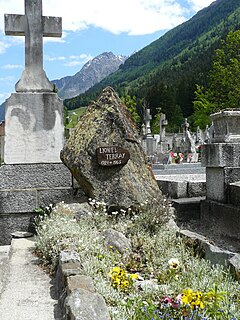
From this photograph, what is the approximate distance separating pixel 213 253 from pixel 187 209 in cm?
314

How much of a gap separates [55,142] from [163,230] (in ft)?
7.49

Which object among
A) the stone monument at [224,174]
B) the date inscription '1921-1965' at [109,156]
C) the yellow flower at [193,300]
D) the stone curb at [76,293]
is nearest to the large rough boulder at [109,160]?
the date inscription '1921-1965' at [109,156]

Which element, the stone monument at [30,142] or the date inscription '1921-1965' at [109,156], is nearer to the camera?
the date inscription '1921-1965' at [109,156]

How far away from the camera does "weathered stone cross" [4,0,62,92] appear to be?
662cm

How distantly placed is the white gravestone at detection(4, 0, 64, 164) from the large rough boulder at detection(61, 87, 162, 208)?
48 cm

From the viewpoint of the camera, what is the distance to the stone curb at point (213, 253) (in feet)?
12.4

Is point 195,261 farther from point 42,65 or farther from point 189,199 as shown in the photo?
point 42,65

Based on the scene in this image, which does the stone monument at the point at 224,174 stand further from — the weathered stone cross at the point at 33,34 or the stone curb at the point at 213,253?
the weathered stone cross at the point at 33,34

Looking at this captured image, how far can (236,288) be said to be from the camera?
11.2 feet

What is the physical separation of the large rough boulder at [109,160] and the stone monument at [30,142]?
0.47 meters

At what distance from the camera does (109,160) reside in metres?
5.97

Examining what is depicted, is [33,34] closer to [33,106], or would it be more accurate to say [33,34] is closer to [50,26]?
[50,26]

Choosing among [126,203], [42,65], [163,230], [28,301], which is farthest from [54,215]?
[42,65]

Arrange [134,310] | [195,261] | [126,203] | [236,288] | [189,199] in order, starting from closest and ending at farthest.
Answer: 1. [134,310]
2. [236,288]
3. [195,261]
4. [126,203]
5. [189,199]
